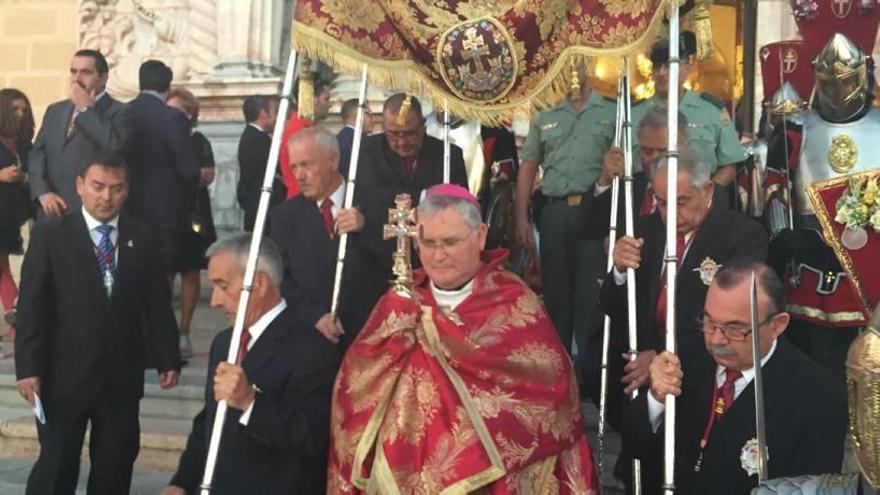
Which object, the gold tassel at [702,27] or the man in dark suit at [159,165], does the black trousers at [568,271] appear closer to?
the gold tassel at [702,27]

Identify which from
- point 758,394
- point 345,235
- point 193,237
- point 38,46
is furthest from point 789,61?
point 38,46

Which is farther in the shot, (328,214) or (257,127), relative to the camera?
(257,127)

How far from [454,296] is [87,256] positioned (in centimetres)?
206

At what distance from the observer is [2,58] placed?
1408 centimetres

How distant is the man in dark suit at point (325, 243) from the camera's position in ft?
20.4

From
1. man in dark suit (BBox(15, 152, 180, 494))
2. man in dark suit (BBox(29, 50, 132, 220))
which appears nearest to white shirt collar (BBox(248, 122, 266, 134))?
man in dark suit (BBox(29, 50, 132, 220))

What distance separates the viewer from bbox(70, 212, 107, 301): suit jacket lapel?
5.86m

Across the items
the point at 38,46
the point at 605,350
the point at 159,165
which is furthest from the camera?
the point at 38,46

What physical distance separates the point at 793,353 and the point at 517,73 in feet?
5.64

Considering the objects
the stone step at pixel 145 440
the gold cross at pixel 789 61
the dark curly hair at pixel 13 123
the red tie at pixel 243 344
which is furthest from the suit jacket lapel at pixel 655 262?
the dark curly hair at pixel 13 123

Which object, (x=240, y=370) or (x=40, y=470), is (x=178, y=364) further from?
(x=240, y=370)

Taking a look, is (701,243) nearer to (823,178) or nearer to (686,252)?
(686,252)

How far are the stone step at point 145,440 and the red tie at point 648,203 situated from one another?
2870mm

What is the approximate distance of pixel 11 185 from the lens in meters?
9.39
